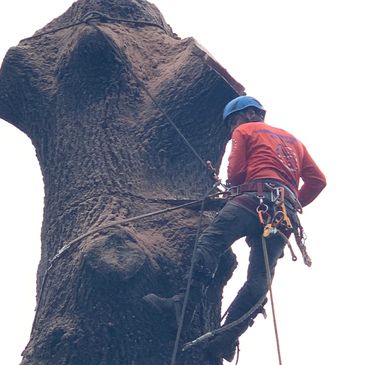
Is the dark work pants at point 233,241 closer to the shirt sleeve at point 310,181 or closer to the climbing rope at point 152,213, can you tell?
the climbing rope at point 152,213

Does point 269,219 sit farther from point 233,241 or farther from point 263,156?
point 263,156

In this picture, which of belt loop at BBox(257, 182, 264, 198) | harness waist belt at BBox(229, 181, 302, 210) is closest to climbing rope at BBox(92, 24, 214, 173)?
harness waist belt at BBox(229, 181, 302, 210)

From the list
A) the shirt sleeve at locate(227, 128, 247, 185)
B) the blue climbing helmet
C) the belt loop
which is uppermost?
the blue climbing helmet

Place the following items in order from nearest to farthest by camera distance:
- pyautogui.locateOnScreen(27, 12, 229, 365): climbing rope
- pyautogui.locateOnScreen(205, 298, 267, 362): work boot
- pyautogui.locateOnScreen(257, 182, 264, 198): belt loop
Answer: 1. pyautogui.locateOnScreen(27, 12, 229, 365): climbing rope
2. pyautogui.locateOnScreen(205, 298, 267, 362): work boot
3. pyautogui.locateOnScreen(257, 182, 264, 198): belt loop

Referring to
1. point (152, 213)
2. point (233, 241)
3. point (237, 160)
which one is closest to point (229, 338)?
point (233, 241)

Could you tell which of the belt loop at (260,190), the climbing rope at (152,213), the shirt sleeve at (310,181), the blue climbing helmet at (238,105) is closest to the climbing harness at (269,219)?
the belt loop at (260,190)

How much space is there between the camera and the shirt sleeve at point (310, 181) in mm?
6298

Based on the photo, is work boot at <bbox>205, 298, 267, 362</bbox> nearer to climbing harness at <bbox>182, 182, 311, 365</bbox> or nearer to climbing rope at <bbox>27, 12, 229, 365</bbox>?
climbing harness at <bbox>182, 182, 311, 365</bbox>

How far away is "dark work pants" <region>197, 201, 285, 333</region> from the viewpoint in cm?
555

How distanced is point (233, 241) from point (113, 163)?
0.91m

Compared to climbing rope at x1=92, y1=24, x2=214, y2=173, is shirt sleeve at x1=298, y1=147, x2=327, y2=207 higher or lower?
lower

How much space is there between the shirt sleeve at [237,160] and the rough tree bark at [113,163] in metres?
0.34

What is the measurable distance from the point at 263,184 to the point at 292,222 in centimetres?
33

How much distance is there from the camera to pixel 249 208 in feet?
18.7
